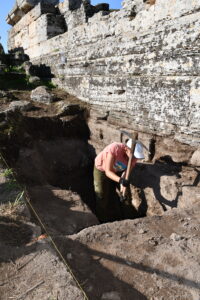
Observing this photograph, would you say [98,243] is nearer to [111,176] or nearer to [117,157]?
[111,176]

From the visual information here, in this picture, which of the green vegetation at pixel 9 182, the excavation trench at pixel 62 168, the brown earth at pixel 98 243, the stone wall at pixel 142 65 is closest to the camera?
the brown earth at pixel 98 243

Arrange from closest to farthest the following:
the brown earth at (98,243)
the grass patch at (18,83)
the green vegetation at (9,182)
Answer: the brown earth at (98,243), the green vegetation at (9,182), the grass patch at (18,83)

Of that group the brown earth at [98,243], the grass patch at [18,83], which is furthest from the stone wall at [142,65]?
the grass patch at [18,83]

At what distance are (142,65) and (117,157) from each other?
5.68ft

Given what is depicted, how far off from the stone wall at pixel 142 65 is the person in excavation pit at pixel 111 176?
72 cm

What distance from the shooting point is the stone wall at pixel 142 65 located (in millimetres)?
3789

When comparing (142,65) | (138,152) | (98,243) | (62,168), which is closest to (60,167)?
(62,168)

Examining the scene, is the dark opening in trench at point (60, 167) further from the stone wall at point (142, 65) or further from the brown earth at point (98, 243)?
the stone wall at point (142, 65)

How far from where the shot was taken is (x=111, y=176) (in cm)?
423

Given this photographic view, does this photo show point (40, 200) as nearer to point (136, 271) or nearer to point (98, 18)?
point (136, 271)

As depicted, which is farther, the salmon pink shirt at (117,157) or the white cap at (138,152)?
the salmon pink shirt at (117,157)

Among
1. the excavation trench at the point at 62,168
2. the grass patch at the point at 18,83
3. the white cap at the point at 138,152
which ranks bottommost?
the excavation trench at the point at 62,168

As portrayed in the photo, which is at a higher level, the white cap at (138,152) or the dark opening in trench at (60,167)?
the white cap at (138,152)

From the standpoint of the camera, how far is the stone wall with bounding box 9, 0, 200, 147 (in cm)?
379
